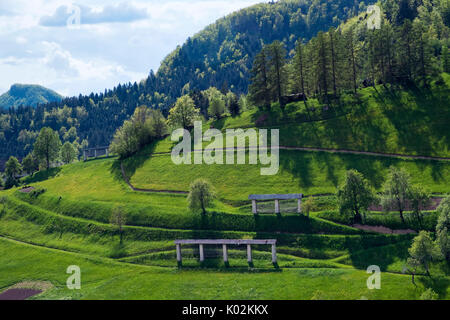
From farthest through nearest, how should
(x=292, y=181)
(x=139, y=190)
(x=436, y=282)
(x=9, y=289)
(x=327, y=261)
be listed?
(x=139, y=190), (x=292, y=181), (x=9, y=289), (x=327, y=261), (x=436, y=282)

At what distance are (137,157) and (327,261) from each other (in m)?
70.6

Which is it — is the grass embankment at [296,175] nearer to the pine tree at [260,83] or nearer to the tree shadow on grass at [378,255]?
the tree shadow on grass at [378,255]

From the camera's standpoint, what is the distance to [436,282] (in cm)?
5025

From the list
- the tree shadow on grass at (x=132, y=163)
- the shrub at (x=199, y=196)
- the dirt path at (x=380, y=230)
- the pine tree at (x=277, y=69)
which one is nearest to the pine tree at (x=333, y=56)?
the pine tree at (x=277, y=69)

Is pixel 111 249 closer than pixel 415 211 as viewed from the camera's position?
No

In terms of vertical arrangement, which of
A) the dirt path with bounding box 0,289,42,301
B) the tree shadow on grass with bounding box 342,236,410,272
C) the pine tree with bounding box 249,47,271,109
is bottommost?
the dirt path with bounding box 0,289,42,301

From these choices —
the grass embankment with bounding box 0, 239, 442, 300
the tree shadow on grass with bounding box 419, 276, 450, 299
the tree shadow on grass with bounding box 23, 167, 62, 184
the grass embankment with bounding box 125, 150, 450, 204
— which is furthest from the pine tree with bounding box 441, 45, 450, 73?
the tree shadow on grass with bounding box 23, 167, 62, 184

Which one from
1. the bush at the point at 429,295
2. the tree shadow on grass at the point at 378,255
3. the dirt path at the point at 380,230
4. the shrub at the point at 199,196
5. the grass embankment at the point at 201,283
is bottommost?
the grass embankment at the point at 201,283

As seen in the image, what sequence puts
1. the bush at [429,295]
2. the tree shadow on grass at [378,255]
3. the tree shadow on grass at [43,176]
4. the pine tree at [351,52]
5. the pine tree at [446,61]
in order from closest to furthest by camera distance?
the bush at [429,295], the tree shadow on grass at [378,255], the pine tree at [446,61], the pine tree at [351,52], the tree shadow on grass at [43,176]

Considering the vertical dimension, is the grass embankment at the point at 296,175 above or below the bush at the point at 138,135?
below

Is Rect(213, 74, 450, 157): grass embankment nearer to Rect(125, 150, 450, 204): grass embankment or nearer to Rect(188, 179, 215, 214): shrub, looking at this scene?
Rect(125, 150, 450, 204): grass embankment
